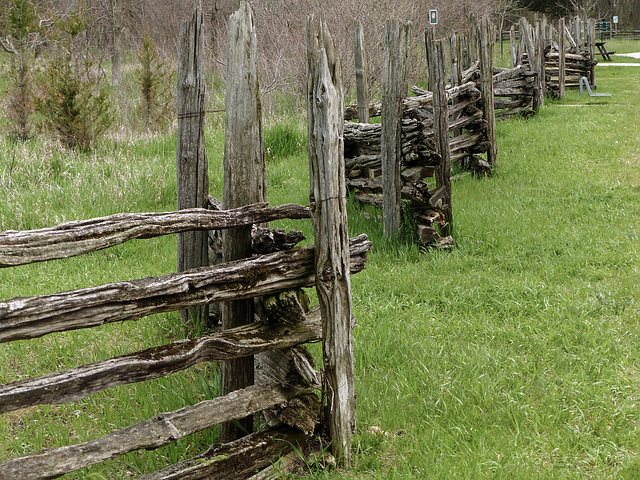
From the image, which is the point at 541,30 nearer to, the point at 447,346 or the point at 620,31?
the point at 447,346

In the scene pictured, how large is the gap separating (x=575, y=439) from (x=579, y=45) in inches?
784

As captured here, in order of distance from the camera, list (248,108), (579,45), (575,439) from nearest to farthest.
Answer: (248,108) < (575,439) < (579,45)

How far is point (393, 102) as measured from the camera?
6398 millimetres

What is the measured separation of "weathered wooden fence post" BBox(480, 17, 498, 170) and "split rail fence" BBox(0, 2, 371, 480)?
6.64 metres

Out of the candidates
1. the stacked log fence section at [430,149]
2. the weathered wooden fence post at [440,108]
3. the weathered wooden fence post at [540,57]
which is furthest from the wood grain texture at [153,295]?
the weathered wooden fence post at [540,57]

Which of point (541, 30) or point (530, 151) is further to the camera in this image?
point (541, 30)

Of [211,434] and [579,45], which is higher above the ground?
[579,45]

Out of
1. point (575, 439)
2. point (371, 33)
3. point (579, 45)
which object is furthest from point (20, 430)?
point (579, 45)

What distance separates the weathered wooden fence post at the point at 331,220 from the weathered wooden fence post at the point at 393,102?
11.2ft

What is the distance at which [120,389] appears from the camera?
12.5 ft

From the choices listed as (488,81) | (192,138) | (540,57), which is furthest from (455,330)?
(540,57)

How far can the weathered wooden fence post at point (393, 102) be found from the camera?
20.8 feet

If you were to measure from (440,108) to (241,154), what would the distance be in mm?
4443

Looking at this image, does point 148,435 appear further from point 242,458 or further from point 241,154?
point 241,154
